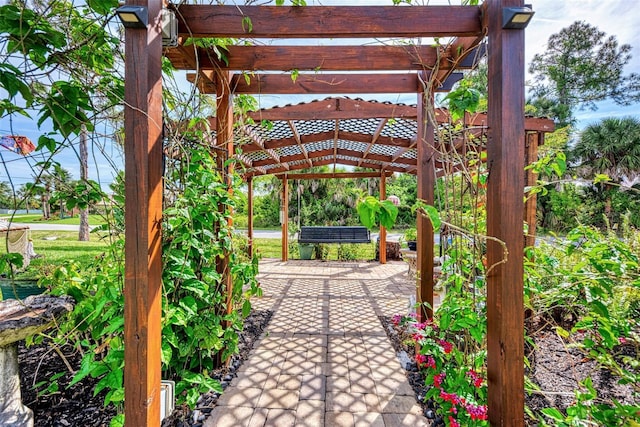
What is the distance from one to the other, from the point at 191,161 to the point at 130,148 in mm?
714

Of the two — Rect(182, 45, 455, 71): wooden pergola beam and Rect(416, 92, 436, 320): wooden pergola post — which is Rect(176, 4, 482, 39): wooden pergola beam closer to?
Rect(182, 45, 455, 71): wooden pergola beam

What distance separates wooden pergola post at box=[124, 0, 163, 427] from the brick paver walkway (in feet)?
2.66

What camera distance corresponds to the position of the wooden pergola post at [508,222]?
110cm

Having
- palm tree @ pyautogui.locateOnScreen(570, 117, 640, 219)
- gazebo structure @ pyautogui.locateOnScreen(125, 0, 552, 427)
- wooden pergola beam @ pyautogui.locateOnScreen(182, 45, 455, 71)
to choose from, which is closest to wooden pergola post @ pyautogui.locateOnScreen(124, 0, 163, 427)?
gazebo structure @ pyautogui.locateOnScreen(125, 0, 552, 427)

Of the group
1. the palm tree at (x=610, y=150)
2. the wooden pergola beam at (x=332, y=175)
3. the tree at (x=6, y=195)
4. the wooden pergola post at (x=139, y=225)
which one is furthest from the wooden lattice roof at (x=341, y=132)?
the palm tree at (x=610, y=150)

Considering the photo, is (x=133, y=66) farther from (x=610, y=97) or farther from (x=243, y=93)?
(x=610, y=97)

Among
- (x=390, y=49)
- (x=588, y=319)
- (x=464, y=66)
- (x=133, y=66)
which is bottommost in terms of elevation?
(x=588, y=319)

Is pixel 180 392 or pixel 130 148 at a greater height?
pixel 130 148

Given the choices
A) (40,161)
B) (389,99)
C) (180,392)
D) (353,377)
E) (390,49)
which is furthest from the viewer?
(389,99)

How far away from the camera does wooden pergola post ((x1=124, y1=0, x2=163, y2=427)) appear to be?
1.11 m

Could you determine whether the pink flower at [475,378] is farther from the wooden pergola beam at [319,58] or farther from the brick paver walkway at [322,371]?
the wooden pergola beam at [319,58]

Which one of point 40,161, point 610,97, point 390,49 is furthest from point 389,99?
point 610,97

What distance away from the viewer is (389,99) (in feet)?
10.7

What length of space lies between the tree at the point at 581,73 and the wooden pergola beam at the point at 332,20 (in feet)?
60.3
